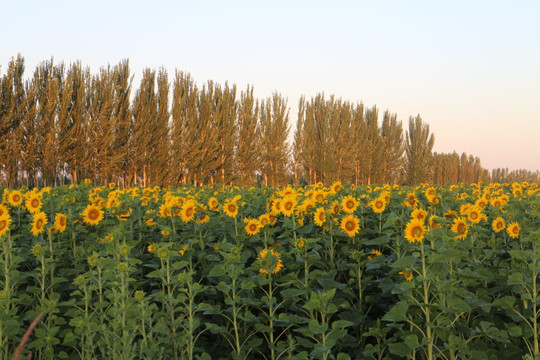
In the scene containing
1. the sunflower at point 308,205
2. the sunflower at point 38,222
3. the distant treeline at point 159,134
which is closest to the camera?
the sunflower at point 38,222

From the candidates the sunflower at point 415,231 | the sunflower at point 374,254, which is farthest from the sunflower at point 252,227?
the sunflower at point 415,231

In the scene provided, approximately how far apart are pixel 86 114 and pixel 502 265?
23.6m

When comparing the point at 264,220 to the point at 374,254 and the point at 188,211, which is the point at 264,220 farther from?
the point at 374,254

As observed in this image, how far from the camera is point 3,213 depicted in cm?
457

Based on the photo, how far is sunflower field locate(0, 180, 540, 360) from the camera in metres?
3.22

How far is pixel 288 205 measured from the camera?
4449 mm

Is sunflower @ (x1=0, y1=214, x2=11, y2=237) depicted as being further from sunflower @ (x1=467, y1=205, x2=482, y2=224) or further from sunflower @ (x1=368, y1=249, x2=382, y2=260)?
sunflower @ (x1=467, y1=205, x2=482, y2=224)

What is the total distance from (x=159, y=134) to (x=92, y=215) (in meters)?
23.2

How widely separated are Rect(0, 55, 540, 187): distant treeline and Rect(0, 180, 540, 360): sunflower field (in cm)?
1891

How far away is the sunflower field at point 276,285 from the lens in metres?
3.22

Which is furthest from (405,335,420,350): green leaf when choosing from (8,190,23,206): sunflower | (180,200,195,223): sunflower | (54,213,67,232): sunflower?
(8,190,23,206): sunflower

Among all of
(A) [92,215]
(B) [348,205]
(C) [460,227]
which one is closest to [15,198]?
(A) [92,215]

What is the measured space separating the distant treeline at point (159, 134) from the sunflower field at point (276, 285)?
1891 centimetres

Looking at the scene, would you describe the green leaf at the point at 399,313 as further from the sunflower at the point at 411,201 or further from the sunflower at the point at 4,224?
the sunflower at the point at 4,224
